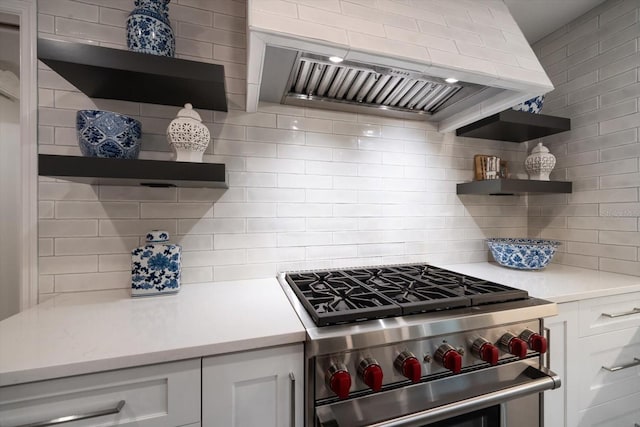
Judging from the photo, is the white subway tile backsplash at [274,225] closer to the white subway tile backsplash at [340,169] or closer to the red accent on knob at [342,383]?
the white subway tile backsplash at [340,169]

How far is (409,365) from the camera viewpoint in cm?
71

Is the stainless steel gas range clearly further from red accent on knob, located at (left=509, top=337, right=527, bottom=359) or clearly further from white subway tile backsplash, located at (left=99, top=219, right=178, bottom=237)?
white subway tile backsplash, located at (left=99, top=219, right=178, bottom=237)

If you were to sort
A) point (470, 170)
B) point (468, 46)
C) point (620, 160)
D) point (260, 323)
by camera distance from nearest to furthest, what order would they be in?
point (260, 323), point (468, 46), point (620, 160), point (470, 170)

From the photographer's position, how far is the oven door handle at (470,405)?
70 cm

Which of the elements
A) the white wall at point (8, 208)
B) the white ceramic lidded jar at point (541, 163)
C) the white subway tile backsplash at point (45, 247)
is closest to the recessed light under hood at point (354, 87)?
the white ceramic lidded jar at point (541, 163)

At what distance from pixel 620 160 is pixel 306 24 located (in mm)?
1739

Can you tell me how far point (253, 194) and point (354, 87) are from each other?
674mm

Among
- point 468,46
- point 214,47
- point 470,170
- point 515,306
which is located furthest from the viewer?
point 470,170

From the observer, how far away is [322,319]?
723 millimetres

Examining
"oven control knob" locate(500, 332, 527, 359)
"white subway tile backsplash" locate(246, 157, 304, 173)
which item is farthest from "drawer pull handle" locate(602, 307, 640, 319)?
"white subway tile backsplash" locate(246, 157, 304, 173)

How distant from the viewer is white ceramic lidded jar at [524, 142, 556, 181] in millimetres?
1520

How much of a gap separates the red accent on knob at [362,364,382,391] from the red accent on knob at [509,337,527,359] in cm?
49

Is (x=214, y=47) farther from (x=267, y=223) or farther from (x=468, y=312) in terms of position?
(x=468, y=312)

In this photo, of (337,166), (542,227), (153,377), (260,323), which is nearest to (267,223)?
(337,166)
